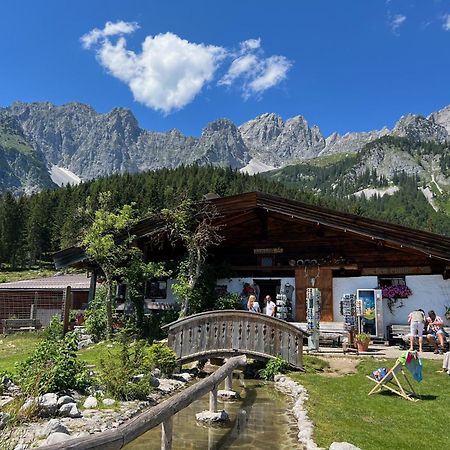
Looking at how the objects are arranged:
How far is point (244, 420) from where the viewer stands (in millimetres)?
8938

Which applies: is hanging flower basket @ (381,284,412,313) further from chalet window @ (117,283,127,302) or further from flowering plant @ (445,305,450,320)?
chalet window @ (117,283,127,302)

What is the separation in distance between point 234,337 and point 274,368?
4.92 feet

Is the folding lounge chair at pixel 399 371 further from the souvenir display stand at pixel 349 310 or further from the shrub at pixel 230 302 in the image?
the shrub at pixel 230 302

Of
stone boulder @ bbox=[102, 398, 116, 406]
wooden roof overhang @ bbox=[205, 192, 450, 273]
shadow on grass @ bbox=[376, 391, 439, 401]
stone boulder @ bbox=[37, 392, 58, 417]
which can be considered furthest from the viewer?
wooden roof overhang @ bbox=[205, 192, 450, 273]

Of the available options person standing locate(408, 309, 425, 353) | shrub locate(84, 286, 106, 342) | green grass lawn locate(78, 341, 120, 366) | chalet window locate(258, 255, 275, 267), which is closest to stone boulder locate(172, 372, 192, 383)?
green grass lawn locate(78, 341, 120, 366)

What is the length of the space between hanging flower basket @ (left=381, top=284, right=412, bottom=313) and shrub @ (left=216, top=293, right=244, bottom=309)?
584cm

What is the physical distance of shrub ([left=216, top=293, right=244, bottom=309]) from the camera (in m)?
19.3

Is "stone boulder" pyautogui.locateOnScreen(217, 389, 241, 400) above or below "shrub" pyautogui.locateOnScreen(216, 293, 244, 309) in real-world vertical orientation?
below

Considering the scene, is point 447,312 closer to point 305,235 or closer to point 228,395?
point 305,235

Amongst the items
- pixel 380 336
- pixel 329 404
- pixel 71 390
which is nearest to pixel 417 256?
pixel 380 336

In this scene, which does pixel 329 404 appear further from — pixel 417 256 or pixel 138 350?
pixel 417 256

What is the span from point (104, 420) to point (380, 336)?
484 inches

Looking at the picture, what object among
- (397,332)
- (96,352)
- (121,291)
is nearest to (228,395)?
(96,352)

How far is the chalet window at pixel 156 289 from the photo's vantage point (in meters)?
21.3
